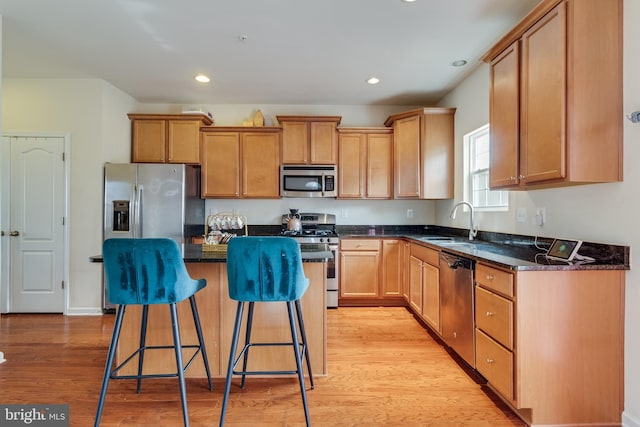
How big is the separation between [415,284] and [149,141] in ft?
12.2

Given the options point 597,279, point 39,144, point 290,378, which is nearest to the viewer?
point 597,279

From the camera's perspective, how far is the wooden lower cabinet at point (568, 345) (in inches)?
66.7

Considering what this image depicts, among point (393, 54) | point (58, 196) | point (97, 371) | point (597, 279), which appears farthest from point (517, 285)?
point (58, 196)

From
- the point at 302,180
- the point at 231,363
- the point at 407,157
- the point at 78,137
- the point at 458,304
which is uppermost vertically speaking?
the point at 78,137

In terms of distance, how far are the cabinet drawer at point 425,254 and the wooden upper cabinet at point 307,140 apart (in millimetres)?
1595

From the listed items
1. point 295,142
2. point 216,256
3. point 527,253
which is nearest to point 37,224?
point 216,256

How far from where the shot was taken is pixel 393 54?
2.98 meters

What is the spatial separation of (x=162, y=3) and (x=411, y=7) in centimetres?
177

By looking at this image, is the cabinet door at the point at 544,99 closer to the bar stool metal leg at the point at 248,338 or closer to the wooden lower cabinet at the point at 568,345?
the wooden lower cabinet at the point at 568,345

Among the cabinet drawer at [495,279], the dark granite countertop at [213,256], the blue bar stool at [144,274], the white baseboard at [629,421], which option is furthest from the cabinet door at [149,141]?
the white baseboard at [629,421]

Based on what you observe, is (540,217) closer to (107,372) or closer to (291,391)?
(291,391)

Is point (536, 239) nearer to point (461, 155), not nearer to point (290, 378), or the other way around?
point (461, 155)

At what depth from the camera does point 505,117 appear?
2.20m

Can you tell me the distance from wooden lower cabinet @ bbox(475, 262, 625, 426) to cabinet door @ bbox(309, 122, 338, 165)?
285 centimetres
